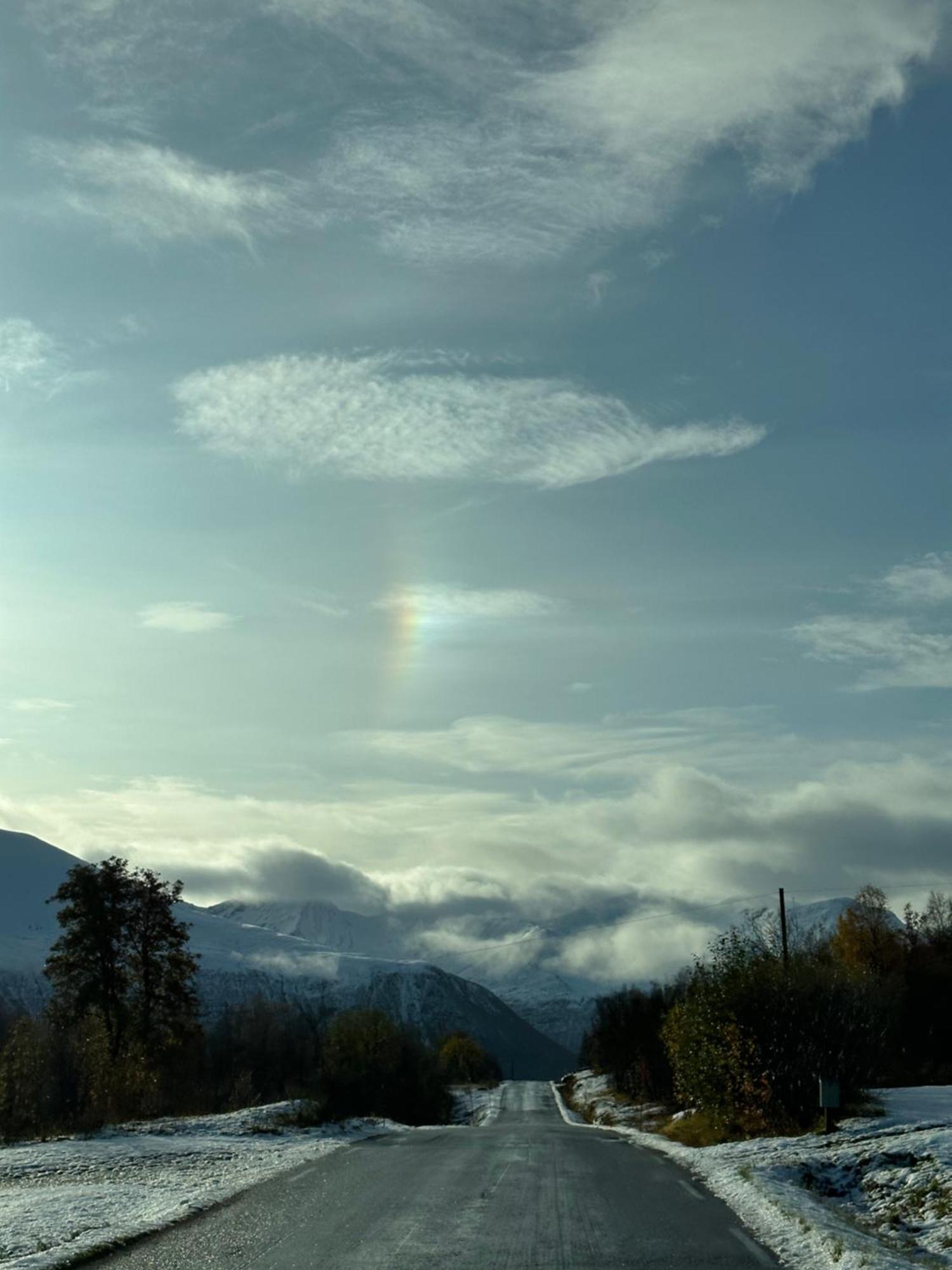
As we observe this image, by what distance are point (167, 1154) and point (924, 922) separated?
115474 millimetres

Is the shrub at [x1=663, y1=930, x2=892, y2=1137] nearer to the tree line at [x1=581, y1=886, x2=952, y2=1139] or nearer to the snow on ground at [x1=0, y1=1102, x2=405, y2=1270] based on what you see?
the tree line at [x1=581, y1=886, x2=952, y2=1139]

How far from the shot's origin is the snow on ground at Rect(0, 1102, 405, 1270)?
1372 cm

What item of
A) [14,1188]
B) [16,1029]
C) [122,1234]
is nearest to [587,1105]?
[16,1029]

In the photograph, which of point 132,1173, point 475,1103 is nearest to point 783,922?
point 132,1173

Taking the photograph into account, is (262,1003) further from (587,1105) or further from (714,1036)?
(714,1036)

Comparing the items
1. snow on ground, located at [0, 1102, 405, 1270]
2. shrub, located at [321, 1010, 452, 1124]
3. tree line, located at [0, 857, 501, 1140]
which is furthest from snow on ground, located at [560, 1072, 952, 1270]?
shrub, located at [321, 1010, 452, 1124]

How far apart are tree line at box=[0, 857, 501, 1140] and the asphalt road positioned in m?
15.5

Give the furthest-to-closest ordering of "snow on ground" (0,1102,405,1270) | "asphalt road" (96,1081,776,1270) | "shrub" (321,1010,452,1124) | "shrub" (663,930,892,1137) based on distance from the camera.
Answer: "shrub" (321,1010,452,1124) → "shrub" (663,930,892,1137) → "snow on ground" (0,1102,405,1270) → "asphalt road" (96,1081,776,1270)

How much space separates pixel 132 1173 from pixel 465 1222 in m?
9.45

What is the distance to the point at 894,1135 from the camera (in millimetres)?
22734

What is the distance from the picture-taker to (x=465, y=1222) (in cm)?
1491

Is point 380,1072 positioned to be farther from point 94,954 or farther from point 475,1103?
point 475,1103

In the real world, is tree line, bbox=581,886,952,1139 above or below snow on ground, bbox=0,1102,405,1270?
above

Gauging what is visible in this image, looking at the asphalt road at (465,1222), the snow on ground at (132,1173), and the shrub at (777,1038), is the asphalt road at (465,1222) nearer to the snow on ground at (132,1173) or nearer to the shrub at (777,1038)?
the snow on ground at (132,1173)
